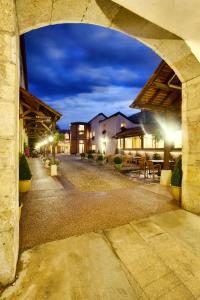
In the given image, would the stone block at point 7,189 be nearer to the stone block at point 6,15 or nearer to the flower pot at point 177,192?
the stone block at point 6,15

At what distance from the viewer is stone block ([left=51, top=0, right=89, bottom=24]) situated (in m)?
2.67

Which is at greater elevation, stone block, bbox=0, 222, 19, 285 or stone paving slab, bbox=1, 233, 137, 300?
stone block, bbox=0, 222, 19, 285

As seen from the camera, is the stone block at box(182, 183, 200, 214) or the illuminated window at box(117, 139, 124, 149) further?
the illuminated window at box(117, 139, 124, 149)

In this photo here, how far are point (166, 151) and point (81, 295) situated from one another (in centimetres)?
682

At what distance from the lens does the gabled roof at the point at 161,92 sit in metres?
5.70

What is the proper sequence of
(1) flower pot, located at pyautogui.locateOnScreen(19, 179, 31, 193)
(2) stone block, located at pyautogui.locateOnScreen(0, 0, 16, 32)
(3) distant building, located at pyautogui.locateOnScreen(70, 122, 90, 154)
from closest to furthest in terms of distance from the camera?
(2) stone block, located at pyautogui.locateOnScreen(0, 0, 16, 32) → (1) flower pot, located at pyautogui.locateOnScreen(19, 179, 31, 193) → (3) distant building, located at pyautogui.locateOnScreen(70, 122, 90, 154)

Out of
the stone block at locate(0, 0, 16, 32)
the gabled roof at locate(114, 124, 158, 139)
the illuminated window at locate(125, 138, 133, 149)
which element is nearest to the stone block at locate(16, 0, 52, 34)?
the stone block at locate(0, 0, 16, 32)

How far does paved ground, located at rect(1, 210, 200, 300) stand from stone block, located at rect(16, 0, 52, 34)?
12.3ft

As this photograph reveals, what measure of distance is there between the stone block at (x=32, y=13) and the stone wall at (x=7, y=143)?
1.63 feet

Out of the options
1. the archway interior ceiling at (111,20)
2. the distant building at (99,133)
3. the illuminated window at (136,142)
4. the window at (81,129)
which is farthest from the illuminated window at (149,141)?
the window at (81,129)

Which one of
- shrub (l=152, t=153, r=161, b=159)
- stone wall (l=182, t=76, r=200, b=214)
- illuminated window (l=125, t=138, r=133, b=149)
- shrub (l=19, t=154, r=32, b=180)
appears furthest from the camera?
illuminated window (l=125, t=138, r=133, b=149)

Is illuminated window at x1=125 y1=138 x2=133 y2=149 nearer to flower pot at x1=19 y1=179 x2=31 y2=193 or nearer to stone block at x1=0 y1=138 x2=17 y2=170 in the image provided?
flower pot at x1=19 y1=179 x2=31 y2=193

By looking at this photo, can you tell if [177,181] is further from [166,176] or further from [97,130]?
[97,130]

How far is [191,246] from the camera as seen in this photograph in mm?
2688
